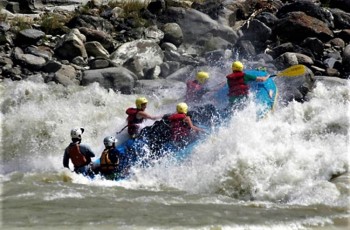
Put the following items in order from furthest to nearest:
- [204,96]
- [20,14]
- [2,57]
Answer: [20,14] < [2,57] < [204,96]

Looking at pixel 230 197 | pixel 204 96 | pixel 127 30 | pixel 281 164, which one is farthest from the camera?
pixel 127 30

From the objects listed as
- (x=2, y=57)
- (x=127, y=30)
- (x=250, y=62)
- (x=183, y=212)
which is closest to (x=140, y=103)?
(x=183, y=212)

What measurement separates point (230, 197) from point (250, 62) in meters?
6.98

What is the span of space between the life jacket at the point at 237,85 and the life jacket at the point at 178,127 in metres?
1.70

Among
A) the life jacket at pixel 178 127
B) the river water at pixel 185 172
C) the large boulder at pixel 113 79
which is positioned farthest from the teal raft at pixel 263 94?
the large boulder at pixel 113 79

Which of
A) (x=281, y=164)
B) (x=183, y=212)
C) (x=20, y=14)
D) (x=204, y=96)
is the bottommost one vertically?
(x=20, y=14)

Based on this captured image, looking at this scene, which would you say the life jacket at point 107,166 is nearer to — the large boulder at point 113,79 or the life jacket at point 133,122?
the life jacket at point 133,122

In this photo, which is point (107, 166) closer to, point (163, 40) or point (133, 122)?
point (133, 122)

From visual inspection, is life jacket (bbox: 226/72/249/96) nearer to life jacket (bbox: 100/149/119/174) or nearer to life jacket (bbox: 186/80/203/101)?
life jacket (bbox: 186/80/203/101)

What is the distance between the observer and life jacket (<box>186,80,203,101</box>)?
10891mm

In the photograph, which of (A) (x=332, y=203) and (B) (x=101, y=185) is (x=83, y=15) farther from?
(A) (x=332, y=203)

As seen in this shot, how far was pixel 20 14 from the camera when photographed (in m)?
18.5

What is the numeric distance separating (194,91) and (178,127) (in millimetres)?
2180

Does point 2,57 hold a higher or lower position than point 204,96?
lower
